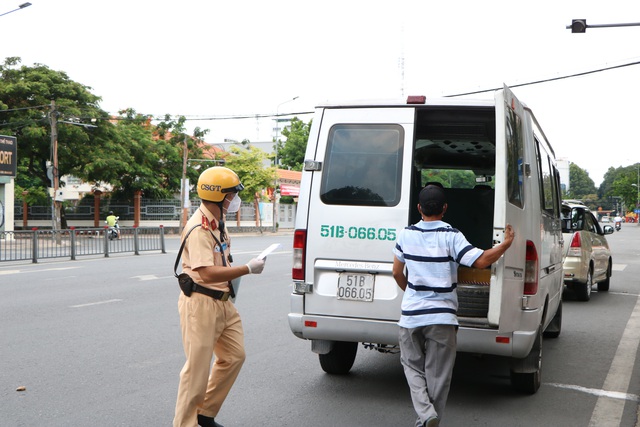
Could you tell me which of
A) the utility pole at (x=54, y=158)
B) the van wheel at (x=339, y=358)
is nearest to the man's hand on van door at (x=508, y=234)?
the van wheel at (x=339, y=358)

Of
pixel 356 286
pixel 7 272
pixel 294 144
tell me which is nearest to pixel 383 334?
pixel 356 286

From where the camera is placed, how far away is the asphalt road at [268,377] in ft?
16.9

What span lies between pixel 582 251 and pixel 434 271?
8.62 m

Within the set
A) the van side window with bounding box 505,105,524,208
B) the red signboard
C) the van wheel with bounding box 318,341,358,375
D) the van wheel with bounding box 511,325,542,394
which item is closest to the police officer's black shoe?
the van wheel with bounding box 318,341,358,375

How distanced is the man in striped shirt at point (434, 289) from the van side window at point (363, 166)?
104 centimetres

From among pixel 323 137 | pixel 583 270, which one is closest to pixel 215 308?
pixel 323 137

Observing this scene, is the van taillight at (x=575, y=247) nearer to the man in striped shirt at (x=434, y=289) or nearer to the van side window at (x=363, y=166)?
the van side window at (x=363, y=166)

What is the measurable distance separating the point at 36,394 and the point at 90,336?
8.83 ft

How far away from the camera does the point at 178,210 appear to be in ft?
155

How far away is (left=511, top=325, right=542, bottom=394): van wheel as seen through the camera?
5637mm

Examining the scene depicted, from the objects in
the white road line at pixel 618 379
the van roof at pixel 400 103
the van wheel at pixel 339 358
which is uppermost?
the van roof at pixel 400 103

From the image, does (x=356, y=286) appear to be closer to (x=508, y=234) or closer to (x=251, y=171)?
(x=508, y=234)

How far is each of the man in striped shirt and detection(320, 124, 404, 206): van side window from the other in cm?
104

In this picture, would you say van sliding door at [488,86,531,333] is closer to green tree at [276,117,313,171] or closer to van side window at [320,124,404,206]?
van side window at [320,124,404,206]
